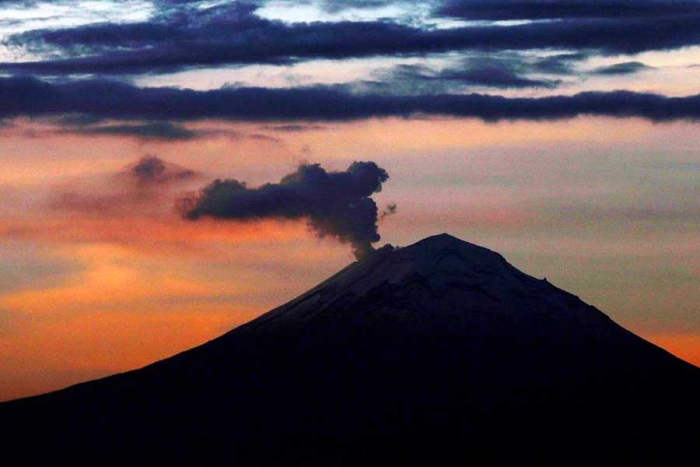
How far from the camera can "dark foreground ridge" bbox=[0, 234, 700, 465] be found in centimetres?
15850

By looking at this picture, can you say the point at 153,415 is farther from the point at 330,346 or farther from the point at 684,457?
the point at 684,457

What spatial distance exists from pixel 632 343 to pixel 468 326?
19.8 m

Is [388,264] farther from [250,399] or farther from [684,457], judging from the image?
[684,457]

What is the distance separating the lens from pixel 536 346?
164 metres

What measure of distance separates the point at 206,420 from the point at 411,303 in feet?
83.4

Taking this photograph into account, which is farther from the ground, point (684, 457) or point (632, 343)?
point (632, 343)

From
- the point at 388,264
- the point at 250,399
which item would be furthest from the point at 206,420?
the point at 388,264

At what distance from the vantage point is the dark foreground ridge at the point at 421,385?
158500 millimetres

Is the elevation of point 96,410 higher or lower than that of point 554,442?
higher

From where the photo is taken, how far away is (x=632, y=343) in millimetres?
169000

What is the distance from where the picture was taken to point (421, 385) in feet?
541

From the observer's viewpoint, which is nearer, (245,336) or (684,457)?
(684,457)

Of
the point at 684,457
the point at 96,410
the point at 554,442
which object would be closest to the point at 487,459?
the point at 554,442

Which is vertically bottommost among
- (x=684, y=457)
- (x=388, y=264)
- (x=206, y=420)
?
(x=684, y=457)
